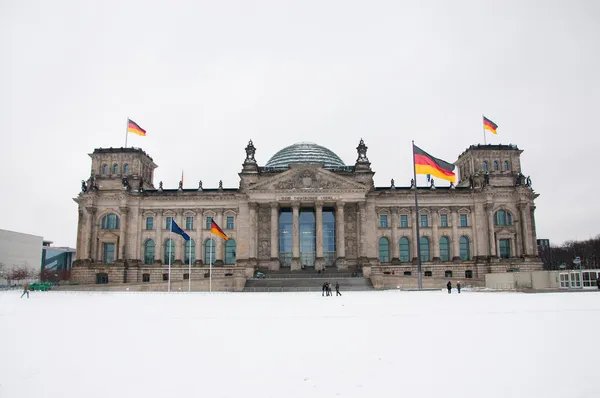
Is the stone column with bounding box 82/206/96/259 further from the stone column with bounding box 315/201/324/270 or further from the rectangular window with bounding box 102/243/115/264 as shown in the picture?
the stone column with bounding box 315/201/324/270

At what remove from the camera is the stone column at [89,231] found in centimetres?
7412

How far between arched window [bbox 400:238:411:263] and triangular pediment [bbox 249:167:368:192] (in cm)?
1127

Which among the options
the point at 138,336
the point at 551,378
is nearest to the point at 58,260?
the point at 138,336

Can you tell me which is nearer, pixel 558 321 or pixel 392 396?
pixel 392 396

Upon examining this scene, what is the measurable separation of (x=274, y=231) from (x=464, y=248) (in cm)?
2952

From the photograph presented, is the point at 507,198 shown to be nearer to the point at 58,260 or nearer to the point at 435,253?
the point at 435,253

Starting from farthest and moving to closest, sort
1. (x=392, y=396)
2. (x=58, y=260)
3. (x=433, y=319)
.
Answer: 1. (x=58, y=260)
2. (x=433, y=319)
3. (x=392, y=396)

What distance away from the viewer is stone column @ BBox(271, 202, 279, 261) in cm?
7075

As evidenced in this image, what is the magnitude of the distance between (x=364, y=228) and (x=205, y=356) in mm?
60948

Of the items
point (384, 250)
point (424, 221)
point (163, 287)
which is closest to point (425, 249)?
point (424, 221)

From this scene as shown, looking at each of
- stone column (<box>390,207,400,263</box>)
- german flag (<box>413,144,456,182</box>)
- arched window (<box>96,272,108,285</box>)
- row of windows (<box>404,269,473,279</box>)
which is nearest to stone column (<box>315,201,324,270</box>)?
stone column (<box>390,207,400,263</box>)

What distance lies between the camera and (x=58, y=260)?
16825cm

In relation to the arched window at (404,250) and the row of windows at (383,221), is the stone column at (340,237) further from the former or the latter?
the arched window at (404,250)

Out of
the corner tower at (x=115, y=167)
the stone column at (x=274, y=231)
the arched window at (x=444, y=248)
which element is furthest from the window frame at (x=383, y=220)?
the corner tower at (x=115, y=167)
